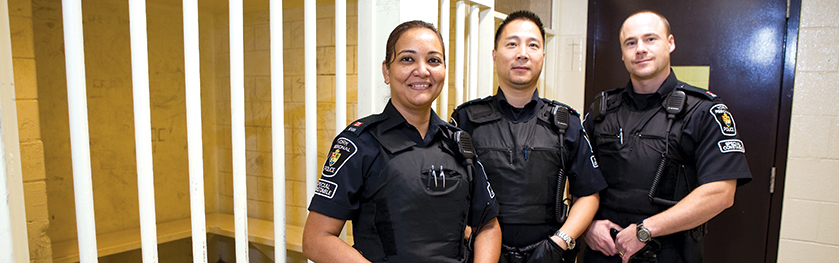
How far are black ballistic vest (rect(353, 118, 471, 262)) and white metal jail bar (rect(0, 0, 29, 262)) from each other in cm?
74

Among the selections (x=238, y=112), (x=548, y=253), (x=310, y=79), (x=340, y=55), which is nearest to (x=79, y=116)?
(x=238, y=112)

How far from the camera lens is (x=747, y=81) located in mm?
2682

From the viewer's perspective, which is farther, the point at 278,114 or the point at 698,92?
the point at 698,92

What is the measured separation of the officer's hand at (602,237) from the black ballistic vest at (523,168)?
0.92 ft

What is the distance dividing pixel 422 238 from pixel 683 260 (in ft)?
3.82

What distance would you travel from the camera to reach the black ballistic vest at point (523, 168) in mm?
1659

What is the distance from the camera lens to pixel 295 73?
3715 mm

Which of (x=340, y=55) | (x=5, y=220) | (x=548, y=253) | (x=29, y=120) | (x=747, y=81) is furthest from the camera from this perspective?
(x=747, y=81)

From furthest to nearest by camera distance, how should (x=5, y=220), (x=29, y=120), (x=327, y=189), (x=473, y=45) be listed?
(x=29, y=120) → (x=473, y=45) → (x=327, y=189) → (x=5, y=220)

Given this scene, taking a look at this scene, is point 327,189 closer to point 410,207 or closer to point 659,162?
point 410,207

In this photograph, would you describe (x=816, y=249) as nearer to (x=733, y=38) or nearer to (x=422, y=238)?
(x=733, y=38)

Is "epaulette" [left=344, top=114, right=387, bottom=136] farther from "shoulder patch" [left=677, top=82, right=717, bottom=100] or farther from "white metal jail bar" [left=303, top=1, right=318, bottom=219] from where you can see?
"shoulder patch" [left=677, top=82, right=717, bottom=100]

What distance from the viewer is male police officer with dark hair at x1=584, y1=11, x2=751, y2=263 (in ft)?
5.60

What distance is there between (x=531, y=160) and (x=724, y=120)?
745 mm
